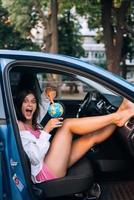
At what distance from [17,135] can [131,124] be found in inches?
31.9

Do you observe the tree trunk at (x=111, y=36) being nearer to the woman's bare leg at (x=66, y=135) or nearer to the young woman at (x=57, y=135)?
the young woman at (x=57, y=135)

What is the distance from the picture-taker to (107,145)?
4.50m

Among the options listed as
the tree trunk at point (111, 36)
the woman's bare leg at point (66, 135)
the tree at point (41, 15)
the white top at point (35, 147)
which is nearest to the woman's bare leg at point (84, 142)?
the woman's bare leg at point (66, 135)

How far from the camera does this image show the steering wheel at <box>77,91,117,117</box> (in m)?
4.49

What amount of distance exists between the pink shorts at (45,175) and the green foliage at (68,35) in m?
35.8

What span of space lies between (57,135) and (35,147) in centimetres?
28

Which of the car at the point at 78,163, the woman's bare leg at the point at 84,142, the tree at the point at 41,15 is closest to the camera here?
the car at the point at 78,163

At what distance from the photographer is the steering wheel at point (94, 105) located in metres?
4.49

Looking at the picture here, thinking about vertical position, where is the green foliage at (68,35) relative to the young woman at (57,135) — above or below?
below

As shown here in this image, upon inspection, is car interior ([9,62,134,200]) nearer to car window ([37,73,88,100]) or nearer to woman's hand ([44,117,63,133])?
car window ([37,73,88,100])

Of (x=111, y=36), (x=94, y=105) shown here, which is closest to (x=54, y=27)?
(x=111, y=36)

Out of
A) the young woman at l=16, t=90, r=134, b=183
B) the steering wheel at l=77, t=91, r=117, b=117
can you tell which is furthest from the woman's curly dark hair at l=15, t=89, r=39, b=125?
the steering wheel at l=77, t=91, r=117, b=117

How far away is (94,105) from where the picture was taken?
4676 mm

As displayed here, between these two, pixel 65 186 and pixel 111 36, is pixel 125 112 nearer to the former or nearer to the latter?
pixel 65 186
